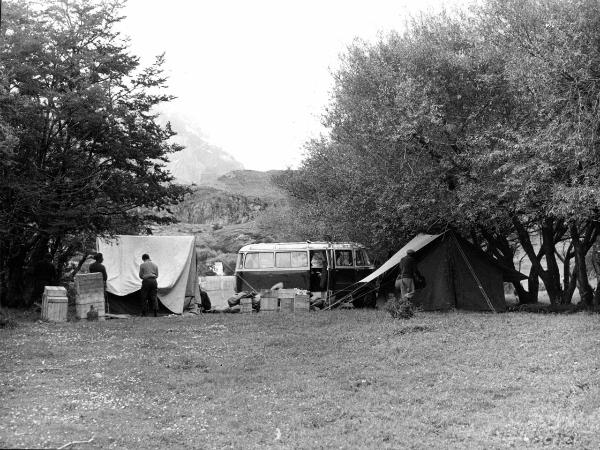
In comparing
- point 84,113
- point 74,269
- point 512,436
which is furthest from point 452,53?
point 74,269

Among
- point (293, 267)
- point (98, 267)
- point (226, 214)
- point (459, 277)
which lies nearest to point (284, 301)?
point (293, 267)

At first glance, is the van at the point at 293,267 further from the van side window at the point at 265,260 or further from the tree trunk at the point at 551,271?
the tree trunk at the point at 551,271

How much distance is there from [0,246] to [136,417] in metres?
13.1

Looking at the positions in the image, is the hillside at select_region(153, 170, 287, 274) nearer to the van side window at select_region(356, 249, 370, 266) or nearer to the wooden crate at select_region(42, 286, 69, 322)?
the van side window at select_region(356, 249, 370, 266)

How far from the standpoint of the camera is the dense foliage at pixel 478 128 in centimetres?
1423

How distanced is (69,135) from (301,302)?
835 cm

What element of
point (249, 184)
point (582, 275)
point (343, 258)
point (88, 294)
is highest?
point (249, 184)

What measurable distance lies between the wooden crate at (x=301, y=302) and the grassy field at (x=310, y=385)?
4424mm

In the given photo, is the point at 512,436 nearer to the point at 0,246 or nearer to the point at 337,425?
the point at 337,425

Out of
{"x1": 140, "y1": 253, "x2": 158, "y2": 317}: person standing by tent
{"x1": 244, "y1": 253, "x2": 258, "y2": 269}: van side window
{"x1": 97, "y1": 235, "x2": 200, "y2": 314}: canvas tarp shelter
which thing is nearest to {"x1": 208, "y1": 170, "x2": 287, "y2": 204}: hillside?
{"x1": 244, "y1": 253, "x2": 258, "y2": 269}: van side window

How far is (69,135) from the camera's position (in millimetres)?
18688

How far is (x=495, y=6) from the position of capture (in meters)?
16.0

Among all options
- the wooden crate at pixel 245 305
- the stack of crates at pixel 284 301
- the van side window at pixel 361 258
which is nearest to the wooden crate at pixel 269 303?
the stack of crates at pixel 284 301

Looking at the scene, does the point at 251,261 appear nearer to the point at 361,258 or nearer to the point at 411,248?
the point at 361,258
